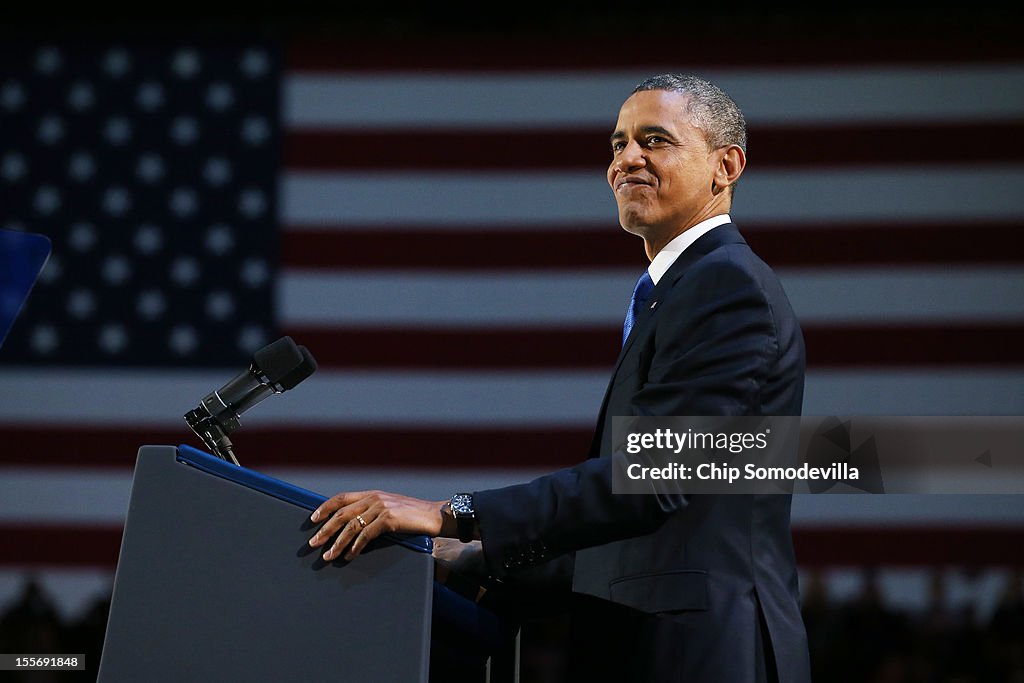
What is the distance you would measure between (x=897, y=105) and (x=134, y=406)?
394cm

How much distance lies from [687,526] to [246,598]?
0.53 metres

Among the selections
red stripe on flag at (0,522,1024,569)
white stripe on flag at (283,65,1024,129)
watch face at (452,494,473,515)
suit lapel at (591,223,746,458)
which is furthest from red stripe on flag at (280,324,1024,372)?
watch face at (452,494,473,515)

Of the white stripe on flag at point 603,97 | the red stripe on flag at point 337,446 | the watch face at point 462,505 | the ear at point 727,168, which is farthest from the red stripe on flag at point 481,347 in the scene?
the watch face at point 462,505

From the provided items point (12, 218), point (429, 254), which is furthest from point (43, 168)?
point (429, 254)

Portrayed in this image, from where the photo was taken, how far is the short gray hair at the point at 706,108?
169cm

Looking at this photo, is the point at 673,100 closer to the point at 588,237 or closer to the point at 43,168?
the point at 588,237

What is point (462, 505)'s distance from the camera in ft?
4.51

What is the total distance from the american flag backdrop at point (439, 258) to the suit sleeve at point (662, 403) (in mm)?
4136

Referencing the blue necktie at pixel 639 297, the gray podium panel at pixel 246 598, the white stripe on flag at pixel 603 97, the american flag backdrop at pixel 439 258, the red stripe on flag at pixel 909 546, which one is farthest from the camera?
the white stripe on flag at pixel 603 97

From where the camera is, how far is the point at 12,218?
18.7 ft

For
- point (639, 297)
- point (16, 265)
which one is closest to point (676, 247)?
point (639, 297)

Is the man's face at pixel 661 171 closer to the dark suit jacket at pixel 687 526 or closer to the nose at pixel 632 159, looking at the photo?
the nose at pixel 632 159

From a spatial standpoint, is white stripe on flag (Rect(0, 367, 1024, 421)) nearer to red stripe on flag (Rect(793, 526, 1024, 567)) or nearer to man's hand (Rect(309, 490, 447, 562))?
red stripe on flag (Rect(793, 526, 1024, 567))

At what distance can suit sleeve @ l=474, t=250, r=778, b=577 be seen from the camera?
137 cm
